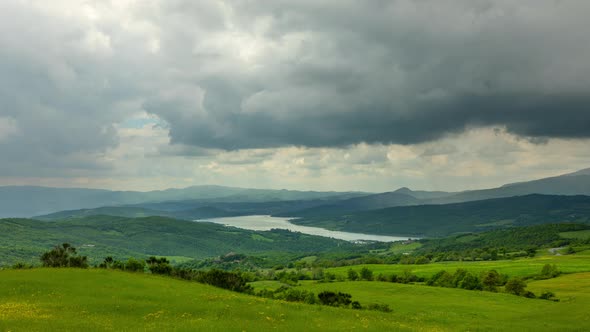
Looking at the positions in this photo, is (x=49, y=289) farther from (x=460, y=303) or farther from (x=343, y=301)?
(x=460, y=303)

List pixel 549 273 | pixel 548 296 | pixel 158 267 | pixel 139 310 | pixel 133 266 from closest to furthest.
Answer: pixel 139 310, pixel 158 267, pixel 133 266, pixel 548 296, pixel 549 273

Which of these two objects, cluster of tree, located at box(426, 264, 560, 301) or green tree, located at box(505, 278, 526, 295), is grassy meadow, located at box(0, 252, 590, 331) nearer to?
cluster of tree, located at box(426, 264, 560, 301)

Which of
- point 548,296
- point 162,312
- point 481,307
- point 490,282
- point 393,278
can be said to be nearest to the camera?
point 162,312

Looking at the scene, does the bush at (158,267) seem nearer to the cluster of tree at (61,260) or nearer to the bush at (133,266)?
the bush at (133,266)

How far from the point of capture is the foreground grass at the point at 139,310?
34.7m

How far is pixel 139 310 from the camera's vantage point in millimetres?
40906

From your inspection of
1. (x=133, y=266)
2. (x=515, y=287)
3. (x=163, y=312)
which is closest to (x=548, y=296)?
(x=515, y=287)

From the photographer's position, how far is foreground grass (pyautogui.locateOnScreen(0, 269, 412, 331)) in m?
34.7

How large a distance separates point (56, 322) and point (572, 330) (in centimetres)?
4935

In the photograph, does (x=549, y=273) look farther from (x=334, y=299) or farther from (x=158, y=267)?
(x=158, y=267)

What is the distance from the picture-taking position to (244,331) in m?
34.2

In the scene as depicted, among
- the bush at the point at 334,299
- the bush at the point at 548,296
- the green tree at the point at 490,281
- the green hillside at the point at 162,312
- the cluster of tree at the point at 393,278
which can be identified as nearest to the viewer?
the green hillside at the point at 162,312

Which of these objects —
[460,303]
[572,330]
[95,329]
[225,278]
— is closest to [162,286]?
[225,278]

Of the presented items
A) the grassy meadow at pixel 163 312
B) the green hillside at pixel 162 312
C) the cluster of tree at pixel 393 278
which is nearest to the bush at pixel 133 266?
the green hillside at pixel 162 312
